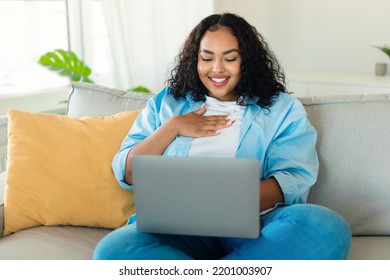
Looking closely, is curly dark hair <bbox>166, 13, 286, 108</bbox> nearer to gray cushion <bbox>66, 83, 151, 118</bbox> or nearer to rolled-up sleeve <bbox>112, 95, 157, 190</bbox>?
rolled-up sleeve <bbox>112, 95, 157, 190</bbox>

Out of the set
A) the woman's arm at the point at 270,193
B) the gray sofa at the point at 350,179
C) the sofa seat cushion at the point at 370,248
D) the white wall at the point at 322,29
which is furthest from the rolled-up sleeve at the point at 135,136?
the white wall at the point at 322,29

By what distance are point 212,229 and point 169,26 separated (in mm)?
2161

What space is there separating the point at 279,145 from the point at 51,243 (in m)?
0.71

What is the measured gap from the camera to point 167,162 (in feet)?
4.51

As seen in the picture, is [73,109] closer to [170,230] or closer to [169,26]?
[170,230]

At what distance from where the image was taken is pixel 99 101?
2168 millimetres

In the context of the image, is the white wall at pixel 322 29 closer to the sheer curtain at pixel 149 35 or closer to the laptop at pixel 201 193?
the sheer curtain at pixel 149 35

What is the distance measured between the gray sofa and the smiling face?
28 cm

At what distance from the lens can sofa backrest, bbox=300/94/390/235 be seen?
1.80 metres

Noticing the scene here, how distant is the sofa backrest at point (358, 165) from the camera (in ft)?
5.91

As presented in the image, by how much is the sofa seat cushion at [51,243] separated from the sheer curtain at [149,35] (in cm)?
157

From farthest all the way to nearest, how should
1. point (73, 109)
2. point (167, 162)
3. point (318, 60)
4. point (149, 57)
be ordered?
point (318, 60) < point (149, 57) < point (73, 109) < point (167, 162)

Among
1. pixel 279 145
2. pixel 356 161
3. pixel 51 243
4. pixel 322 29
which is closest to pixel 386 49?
pixel 322 29
